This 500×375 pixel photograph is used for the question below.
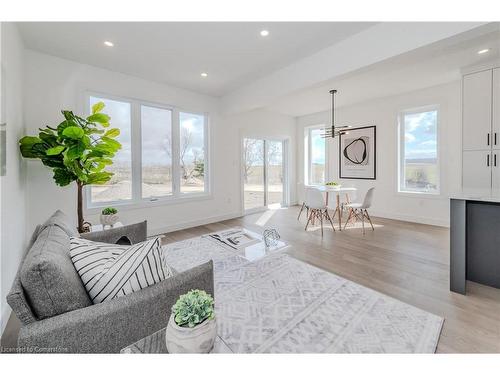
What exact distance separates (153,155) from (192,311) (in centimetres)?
378

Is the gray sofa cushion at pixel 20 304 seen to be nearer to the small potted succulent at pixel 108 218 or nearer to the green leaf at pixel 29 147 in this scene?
the small potted succulent at pixel 108 218

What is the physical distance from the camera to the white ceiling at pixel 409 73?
2.43 meters

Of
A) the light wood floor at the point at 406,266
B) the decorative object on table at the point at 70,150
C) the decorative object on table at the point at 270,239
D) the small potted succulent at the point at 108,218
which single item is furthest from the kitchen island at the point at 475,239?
the decorative object on table at the point at 70,150

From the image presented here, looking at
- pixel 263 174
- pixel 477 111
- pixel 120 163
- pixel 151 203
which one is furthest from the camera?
pixel 263 174

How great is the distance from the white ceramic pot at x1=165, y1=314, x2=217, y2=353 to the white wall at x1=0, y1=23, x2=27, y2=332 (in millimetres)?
1893

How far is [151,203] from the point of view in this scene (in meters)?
4.09

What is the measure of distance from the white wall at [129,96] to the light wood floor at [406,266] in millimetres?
456

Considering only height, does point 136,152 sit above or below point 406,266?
above

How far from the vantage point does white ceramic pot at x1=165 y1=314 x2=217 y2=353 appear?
2.64 feet

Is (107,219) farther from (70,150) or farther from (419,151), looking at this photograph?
(419,151)

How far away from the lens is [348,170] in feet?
19.1

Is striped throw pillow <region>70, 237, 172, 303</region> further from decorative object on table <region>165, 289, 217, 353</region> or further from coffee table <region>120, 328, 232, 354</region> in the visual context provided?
decorative object on table <region>165, 289, 217, 353</region>

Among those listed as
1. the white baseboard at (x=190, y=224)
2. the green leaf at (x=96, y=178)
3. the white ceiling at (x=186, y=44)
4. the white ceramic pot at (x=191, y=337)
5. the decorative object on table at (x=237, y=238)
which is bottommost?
the white baseboard at (x=190, y=224)

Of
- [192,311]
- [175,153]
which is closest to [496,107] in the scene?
[192,311]
